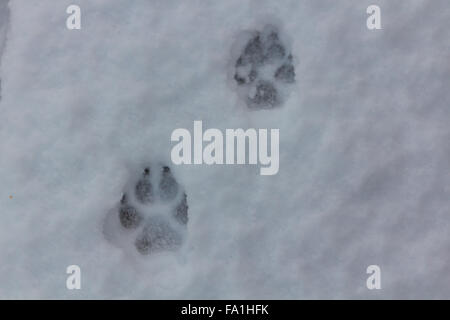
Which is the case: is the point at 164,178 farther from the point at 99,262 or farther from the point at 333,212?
the point at 333,212

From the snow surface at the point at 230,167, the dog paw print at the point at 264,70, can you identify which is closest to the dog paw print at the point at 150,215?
the snow surface at the point at 230,167

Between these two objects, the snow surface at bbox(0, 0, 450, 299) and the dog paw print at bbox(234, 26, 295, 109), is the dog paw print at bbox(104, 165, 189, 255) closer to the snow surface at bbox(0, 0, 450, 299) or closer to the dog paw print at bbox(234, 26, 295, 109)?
the snow surface at bbox(0, 0, 450, 299)

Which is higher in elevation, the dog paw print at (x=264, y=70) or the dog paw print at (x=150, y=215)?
the dog paw print at (x=264, y=70)

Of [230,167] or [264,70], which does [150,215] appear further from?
[264,70]

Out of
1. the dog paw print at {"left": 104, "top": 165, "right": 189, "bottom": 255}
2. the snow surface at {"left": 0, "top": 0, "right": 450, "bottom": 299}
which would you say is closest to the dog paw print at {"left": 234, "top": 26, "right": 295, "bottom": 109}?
the snow surface at {"left": 0, "top": 0, "right": 450, "bottom": 299}

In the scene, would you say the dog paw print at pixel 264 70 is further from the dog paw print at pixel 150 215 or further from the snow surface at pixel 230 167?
the dog paw print at pixel 150 215
